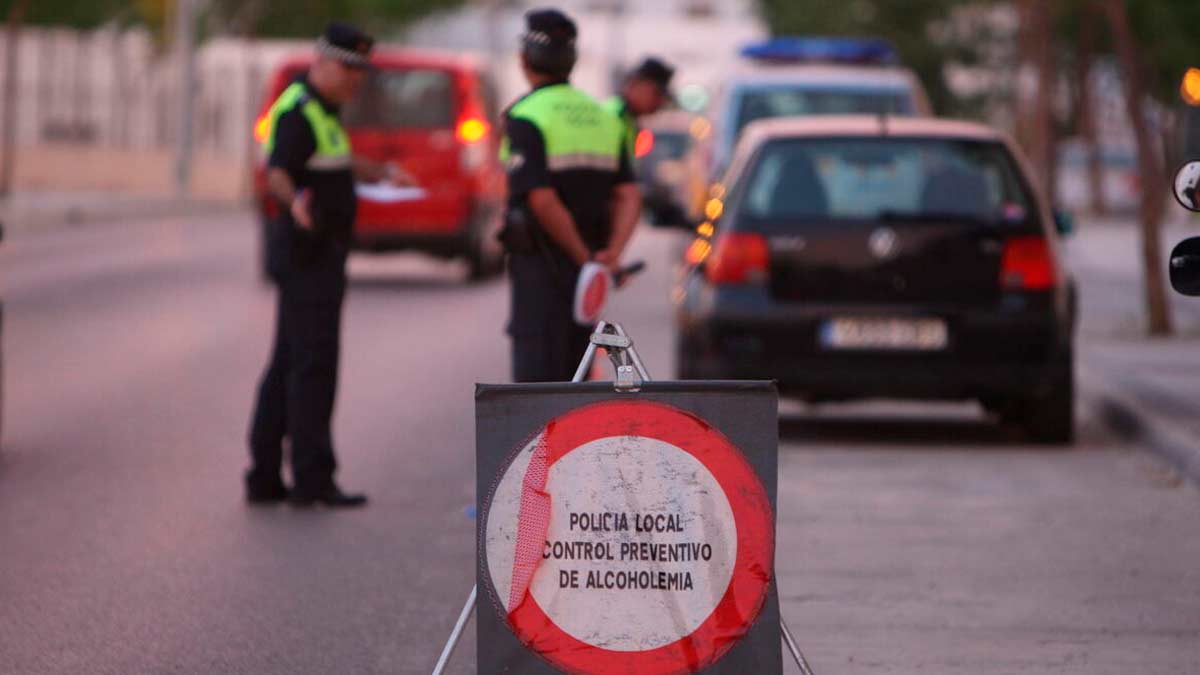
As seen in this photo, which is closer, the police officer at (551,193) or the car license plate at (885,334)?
the police officer at (551,193)

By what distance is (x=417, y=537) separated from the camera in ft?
30.6

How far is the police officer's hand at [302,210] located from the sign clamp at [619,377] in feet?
11.7

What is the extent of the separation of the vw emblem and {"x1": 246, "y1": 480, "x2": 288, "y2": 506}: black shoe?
3225 mm

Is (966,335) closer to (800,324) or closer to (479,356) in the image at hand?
(800,324)

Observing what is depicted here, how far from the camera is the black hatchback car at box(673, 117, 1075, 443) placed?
1209cm

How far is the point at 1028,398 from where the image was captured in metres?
12.3

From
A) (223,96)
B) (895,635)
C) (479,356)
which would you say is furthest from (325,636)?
(223,96)

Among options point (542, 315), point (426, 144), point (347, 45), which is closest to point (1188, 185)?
point (542, 315)

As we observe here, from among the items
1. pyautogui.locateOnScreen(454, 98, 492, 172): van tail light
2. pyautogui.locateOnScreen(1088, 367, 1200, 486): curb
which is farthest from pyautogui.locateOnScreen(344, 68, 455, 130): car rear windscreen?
pyautogui.locateOnScreen(1088, 367, 1200, 486): curb

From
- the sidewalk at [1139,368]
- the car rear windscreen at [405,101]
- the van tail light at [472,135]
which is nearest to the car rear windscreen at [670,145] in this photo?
the sidewalk at [1139,368]

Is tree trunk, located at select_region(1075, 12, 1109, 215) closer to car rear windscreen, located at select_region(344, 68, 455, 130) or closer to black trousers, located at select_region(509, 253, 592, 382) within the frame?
car rear windscreen, located at select_region(344, 68, 455, 130)

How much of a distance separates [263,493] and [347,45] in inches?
66.8

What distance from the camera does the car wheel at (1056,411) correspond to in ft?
39.9

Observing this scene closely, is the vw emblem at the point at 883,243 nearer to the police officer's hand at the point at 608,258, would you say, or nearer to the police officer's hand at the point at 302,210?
the police officer's hand at the point at 608,258
